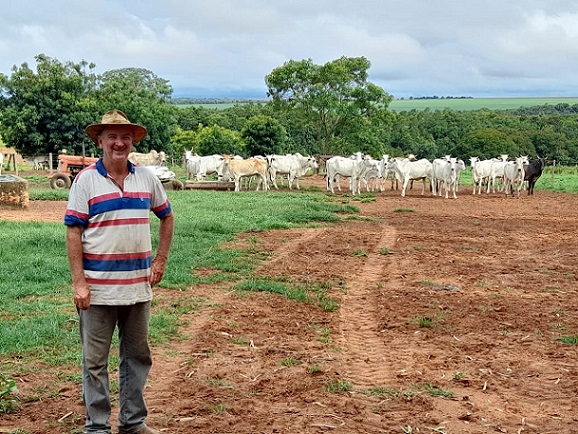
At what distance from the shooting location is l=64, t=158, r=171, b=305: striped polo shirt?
4320 mm

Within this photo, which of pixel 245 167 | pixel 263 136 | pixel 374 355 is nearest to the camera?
pixel 374 355

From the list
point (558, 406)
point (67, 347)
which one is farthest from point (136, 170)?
point (558, 406)

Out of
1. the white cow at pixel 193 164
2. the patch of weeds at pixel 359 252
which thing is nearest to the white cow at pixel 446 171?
the white cow at pixel 193 164

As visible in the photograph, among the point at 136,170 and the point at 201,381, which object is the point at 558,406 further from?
the point at 136,170

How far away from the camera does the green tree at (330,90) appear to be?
135 ft

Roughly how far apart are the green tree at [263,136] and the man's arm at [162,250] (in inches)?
1469

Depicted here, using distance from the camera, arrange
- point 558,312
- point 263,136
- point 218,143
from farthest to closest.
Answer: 1. point 218,143
2. point 263,136
3. point 558,312

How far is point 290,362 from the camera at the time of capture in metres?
6.26

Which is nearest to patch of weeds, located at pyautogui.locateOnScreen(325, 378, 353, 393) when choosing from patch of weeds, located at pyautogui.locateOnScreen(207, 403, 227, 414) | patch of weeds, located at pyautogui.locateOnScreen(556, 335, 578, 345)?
patch of weeds, located at pyautogui.locateOnScreen(207, 403, 227, 414)

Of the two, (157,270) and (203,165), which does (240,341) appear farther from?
(203,165)

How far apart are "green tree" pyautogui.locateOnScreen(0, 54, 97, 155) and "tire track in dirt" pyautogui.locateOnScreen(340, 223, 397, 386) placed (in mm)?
28047

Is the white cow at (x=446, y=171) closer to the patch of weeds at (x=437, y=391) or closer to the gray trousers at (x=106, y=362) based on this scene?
the patch of weeds at (x=437, y=391)

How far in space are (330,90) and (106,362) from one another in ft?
126

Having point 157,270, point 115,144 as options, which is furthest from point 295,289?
point 115,144
